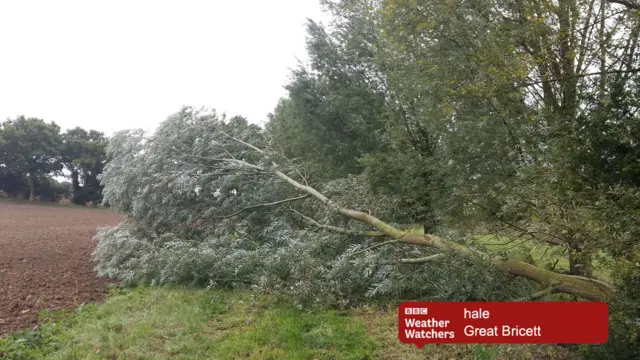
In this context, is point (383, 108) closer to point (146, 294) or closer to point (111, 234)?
point (146, 294)

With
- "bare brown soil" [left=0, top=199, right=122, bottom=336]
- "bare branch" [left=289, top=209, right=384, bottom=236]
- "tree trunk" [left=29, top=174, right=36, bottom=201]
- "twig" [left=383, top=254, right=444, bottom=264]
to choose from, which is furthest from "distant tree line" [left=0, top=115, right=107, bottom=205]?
"twig" [left=383, top=254, right=444, bottom=264]

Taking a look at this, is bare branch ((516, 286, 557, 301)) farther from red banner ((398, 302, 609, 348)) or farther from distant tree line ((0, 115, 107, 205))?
distant tree line ((0, 115, 107, 205))

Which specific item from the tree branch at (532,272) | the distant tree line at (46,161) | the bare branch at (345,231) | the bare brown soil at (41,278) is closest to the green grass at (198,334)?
the bare brown soil at (41,278)

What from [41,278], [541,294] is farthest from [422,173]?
[41,278]

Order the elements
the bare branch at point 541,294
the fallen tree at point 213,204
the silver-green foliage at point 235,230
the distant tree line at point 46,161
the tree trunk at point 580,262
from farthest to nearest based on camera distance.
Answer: the distant tree line at point 46,161 → the fallen tree at point 213,204 → the silver-green foliage at point 235,230 → the bare branch at point 541,294 → the tree trunk at point 580,262

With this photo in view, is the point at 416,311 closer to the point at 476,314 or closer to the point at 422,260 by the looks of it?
the point at 476,314

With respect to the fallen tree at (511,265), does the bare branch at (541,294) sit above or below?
below

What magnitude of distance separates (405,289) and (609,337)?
2423mm

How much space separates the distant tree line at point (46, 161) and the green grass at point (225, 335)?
2864 cm

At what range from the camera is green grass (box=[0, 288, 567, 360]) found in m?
3.65

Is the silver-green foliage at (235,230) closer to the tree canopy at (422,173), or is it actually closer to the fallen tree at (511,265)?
the tree canopy at (422,173)

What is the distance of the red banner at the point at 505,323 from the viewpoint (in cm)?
308

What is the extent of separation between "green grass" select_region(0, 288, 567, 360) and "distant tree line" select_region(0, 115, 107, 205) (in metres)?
28.6

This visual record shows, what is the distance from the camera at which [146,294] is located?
6137 mm
